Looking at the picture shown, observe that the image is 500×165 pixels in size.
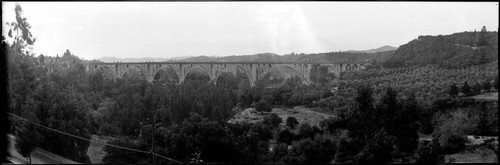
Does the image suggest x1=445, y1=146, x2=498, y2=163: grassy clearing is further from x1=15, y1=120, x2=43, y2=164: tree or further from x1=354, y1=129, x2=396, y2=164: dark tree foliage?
x1=15, y1=120, x2=43, y2=164: tree

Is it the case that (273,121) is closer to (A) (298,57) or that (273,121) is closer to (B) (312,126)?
(B) (312,126)

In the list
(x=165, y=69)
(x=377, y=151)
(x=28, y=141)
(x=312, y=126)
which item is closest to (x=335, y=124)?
(x=312, y=126)

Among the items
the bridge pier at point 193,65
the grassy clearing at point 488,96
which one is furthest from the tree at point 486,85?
the bridge pier at point 193,65

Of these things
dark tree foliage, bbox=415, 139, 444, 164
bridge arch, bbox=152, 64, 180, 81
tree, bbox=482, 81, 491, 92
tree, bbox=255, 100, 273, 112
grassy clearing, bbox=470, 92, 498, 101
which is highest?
bridge arch, bbox=152, 64, 180, 81

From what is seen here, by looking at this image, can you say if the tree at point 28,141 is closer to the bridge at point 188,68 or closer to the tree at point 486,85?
the tree at point 486,85

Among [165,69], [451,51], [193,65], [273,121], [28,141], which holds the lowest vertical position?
[273,121]

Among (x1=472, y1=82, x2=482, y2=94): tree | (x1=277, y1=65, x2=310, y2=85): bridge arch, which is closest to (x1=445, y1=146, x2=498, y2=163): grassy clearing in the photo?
(x1=472, y1=82, x2=482, y2=94): tree

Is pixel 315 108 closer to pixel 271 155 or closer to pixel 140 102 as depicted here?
pixel 271 155

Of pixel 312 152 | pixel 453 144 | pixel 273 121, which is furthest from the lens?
pixel 273 121
